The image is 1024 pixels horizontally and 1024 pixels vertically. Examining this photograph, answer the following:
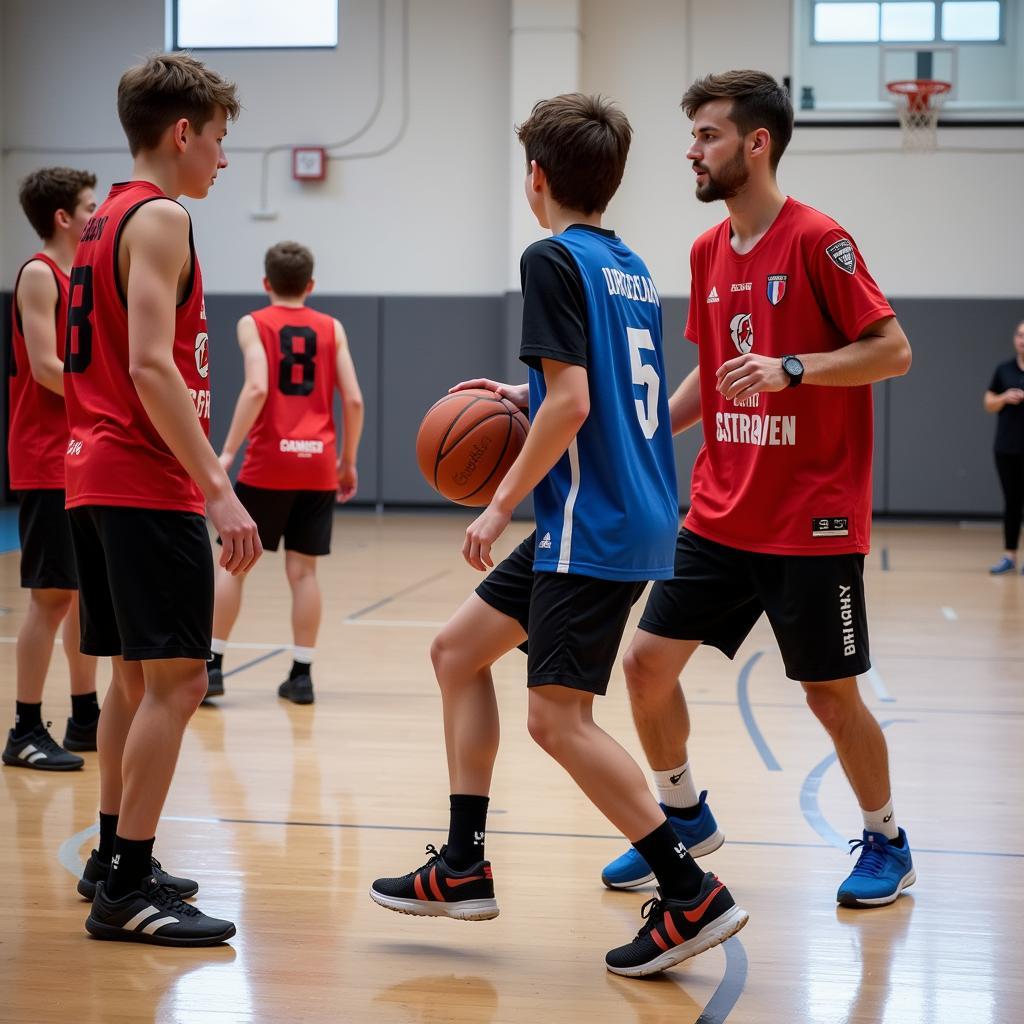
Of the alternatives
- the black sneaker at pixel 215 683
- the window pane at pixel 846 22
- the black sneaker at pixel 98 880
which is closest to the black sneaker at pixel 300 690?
the black sneaker at pixel 215 683

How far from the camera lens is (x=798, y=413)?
2865 millimetres

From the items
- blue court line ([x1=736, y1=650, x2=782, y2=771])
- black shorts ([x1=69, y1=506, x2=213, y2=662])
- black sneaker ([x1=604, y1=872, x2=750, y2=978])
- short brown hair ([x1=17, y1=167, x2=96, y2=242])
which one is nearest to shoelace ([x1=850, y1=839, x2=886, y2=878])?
black sneaker ([x1=604, y1=872, x2=750, y2=978])

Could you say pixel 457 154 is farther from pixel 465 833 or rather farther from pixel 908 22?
pixel 465 833

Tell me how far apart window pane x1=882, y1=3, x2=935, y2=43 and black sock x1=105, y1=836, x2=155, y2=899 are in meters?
11.1

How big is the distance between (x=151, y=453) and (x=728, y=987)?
58.6 inches

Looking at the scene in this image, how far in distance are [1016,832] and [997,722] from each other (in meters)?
1.31

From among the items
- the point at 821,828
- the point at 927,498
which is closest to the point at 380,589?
the point at 821,828

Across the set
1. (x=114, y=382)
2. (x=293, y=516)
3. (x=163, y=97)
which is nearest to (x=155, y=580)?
(x=114, y=382)

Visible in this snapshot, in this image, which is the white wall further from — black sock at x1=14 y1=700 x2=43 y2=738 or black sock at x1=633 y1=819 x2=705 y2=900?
black sock at x1=633 y1=819 x2=705 y2=900

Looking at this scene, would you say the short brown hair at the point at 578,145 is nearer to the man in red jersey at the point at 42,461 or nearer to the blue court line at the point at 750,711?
the man in red jersey at the point at 42,461

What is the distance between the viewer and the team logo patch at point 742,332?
2.92 m

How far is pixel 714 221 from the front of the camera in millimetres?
12141

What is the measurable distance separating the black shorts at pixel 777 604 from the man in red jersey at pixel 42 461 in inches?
75.1

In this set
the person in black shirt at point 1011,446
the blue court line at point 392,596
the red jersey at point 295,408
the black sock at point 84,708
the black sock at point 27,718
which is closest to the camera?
the black sock at point 27,718
